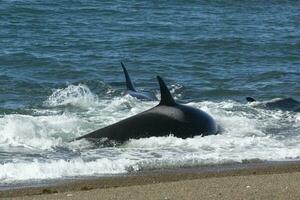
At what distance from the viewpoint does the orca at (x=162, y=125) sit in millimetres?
14391

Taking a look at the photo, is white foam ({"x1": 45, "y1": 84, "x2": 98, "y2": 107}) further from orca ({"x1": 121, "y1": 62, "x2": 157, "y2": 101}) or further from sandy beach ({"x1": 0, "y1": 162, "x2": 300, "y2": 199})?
sandy beach ({"x1": 0, "y1": 162, "x2": 300, "y2": 199})

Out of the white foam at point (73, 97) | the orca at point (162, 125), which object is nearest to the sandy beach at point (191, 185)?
the orca at point (162, 125)

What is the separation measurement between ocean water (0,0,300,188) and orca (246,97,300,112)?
0.37m

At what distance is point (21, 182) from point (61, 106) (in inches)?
279

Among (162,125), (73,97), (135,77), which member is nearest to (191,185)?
(162,125)

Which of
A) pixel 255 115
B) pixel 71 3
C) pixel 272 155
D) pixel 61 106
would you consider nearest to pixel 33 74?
pixel 61 106

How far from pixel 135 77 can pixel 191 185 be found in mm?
12874

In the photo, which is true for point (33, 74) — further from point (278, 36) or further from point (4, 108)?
point (278, 36)

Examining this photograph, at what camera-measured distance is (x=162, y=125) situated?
14.6m

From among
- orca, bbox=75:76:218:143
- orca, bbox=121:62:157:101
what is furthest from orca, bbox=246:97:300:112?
orca, bbox=75:76:218:143

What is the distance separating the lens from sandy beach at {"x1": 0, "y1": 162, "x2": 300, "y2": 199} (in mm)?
9766

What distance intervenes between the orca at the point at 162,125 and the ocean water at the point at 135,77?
0.61 ft

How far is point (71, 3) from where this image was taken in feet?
133

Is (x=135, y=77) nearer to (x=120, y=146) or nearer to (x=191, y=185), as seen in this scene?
(x=120, y=146)
